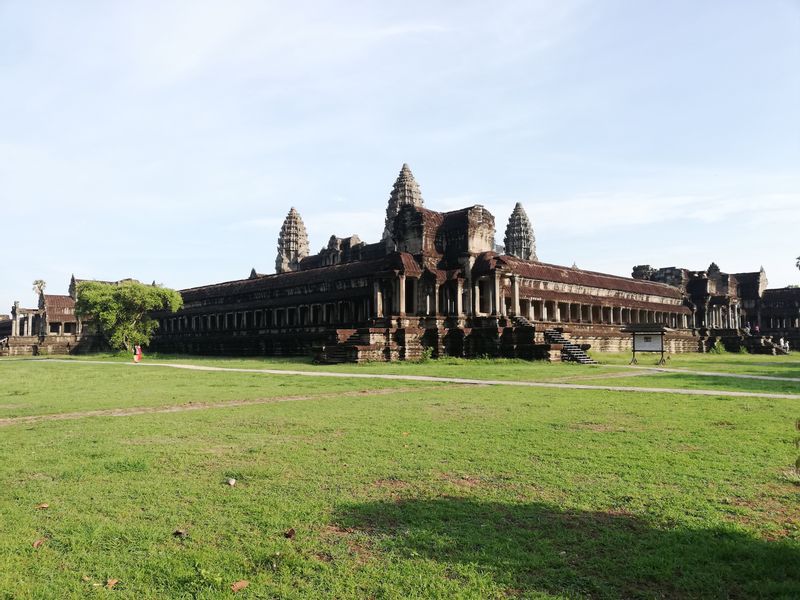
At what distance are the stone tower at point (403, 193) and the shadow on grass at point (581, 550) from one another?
71.4 metres

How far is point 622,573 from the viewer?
4.52 m

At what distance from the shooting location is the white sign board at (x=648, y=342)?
32.0 m

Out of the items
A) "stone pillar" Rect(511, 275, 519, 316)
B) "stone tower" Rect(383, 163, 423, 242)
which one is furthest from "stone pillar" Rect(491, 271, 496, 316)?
"stone tower" Rect(383, 163, 423, 242)

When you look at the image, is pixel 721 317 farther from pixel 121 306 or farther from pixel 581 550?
pixel 581 550

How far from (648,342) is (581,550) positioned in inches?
1192

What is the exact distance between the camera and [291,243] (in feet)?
306

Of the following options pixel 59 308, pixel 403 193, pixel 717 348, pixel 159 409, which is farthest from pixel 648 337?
pixel 59 308

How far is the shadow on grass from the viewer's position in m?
4.32

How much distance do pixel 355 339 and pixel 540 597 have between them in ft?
106

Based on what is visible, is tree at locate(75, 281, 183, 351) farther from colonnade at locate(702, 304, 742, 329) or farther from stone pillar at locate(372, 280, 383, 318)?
colonnade at locate(702, 304, 742, 329)

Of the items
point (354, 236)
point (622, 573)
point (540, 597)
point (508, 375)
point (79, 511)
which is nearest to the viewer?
point (540, 597)

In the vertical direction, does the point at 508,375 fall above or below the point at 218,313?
below

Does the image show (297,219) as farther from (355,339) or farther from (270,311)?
(355,339)

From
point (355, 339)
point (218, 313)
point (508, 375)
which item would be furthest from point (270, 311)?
point (508, 375)
